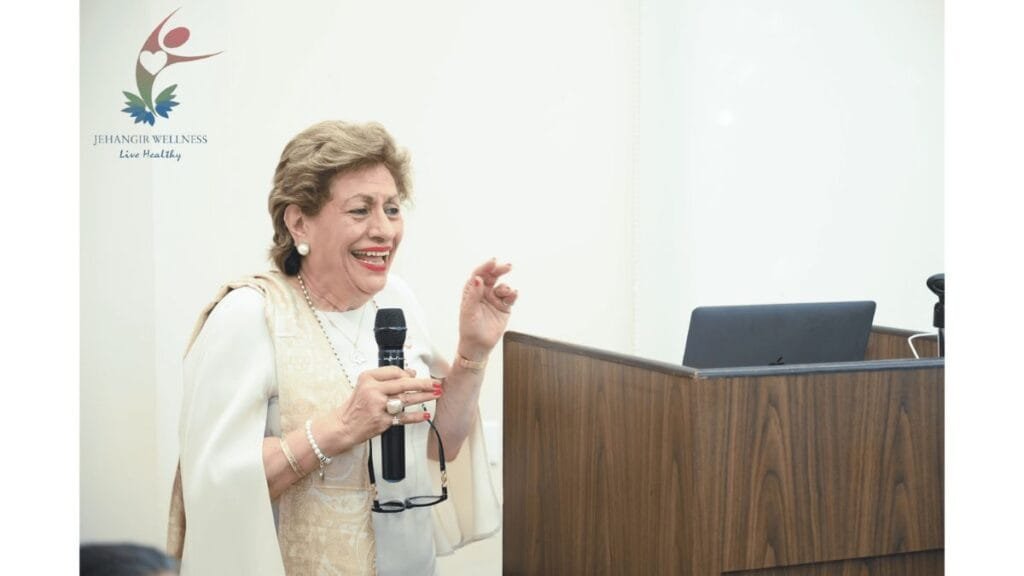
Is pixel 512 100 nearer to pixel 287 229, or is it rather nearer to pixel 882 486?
pixel 287 229

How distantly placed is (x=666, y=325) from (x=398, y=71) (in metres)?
1.21

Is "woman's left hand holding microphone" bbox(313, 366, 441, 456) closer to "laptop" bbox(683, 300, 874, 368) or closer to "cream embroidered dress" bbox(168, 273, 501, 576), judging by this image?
"cream embroidered dress" bbox(168, 273, 501, 576)

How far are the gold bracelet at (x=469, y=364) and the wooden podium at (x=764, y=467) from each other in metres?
0.22

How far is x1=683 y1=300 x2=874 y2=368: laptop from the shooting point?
1992 mm

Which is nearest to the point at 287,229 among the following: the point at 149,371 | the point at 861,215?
the point at 149,371

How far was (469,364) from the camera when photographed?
222 cm

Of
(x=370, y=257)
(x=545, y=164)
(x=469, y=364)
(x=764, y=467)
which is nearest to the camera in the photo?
(x=764, y=467)

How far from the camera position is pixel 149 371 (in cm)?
309

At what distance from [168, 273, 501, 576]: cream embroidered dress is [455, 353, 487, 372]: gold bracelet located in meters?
0.08

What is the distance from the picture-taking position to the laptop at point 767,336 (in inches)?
78.4

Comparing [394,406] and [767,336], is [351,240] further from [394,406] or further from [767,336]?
[767,336]

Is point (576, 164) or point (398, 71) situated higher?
point (398, 71)

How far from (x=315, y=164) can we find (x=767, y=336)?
93cm

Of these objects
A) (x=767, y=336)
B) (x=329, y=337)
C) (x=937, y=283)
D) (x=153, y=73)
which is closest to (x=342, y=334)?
(x=329, y=337)
